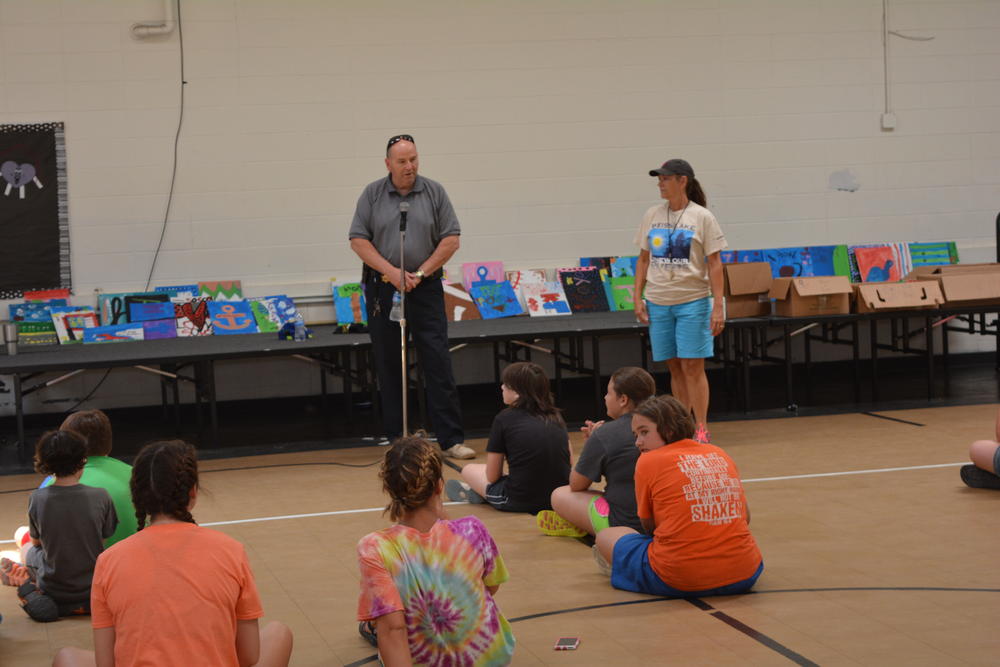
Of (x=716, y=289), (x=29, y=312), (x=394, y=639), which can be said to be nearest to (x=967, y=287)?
(x=716, y=289)

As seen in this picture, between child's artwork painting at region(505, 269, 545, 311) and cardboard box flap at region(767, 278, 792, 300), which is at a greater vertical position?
child's artwork painting at region(505, 269, 545, 311)

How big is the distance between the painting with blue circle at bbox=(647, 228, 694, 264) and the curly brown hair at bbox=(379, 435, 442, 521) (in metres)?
3.45

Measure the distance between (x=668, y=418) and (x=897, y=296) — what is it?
15.5 ft

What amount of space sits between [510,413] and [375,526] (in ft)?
2.52

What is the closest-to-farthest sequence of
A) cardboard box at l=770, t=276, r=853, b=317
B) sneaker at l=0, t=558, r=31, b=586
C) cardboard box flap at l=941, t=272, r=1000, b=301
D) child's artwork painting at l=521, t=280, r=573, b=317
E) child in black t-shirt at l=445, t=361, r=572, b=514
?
sneaker at l=0, t=558, r=31, b=586 < child in black t-shirt at l=445, t=361, r=572, b=514 < cardboard box at l=770, t=276, r=853, b=317 < cardboard box flap at l=941, t=272, r=1000, b=301 < child's artwork painting at l=521, t=280, r=573, b=317

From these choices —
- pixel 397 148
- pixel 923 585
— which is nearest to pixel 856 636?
pixel 923 585

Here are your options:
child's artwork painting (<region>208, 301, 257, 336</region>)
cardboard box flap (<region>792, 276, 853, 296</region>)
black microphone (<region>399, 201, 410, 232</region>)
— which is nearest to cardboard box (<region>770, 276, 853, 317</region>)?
cardboard box flap (<region>792, 276, 853, 296</region>)

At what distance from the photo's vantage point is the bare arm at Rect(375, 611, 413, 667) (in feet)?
8.42

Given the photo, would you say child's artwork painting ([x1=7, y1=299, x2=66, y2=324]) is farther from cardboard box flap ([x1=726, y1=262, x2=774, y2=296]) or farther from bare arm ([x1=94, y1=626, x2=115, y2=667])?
bare arm ([x1=94, y1=626, x2=115, y2=667])

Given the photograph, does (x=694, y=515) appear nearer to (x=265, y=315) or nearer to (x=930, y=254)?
(x=265, y=315)

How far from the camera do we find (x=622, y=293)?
28.3ft

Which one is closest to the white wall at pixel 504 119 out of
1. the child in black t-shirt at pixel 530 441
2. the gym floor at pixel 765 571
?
the gym floor at pixel 765 571

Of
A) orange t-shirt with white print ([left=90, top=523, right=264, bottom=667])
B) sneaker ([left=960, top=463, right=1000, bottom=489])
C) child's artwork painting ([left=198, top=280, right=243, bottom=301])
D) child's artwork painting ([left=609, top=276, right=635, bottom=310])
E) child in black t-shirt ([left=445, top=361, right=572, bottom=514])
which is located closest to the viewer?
orange t-shirt with white print ([left=90, top=523, right=264, bottom=667])

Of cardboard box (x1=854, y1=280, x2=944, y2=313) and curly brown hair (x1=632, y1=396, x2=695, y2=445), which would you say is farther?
cardboard box (x1=854, y1=280, x2=944, y2=313)
